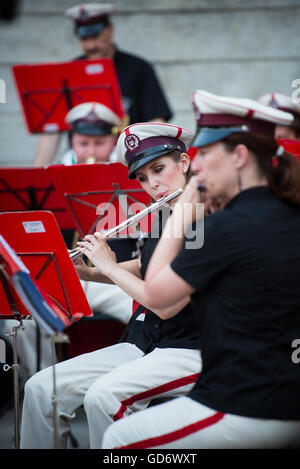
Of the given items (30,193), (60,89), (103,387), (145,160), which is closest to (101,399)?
(103,387)

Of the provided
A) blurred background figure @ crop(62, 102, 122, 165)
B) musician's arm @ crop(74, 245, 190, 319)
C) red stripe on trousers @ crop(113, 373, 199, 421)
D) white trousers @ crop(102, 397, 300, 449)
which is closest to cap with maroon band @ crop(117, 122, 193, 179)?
musician's arm @ crop(74, 245, 190, 319)

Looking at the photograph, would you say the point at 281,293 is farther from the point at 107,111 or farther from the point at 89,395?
the point at 107,111

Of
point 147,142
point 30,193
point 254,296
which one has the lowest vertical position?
point 30,193

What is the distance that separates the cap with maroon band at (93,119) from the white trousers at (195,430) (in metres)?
2.66

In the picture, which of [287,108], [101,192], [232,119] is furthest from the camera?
[287,108]

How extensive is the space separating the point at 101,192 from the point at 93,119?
120cm

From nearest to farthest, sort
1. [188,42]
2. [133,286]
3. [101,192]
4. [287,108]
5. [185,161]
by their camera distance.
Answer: [133,286] → [185,161] → [101,192] → [287,108] → [188,42]

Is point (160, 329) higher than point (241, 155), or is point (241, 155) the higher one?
point (241, 155)

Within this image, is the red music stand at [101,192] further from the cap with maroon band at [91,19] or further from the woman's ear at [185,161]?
the cap with maroon band at [91,19]

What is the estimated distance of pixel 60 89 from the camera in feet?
14.9

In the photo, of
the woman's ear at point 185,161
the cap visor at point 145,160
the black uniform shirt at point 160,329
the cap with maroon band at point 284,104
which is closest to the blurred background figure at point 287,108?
the cap with maroon band at point 284,104

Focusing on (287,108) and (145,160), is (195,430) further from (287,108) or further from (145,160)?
(287,108)

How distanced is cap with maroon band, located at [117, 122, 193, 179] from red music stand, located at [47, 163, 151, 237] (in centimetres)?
32

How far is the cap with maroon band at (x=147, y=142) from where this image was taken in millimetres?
2805
